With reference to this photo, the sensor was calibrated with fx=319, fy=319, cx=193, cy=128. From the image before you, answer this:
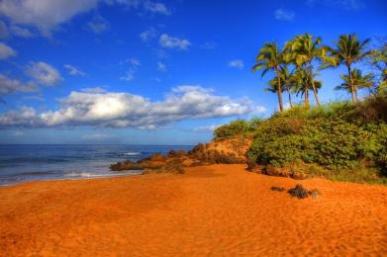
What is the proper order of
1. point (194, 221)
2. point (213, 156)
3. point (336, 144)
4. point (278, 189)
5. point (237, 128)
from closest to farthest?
point (194, 221)
point (278, 189)
point (336, 144)
point (213, 156)
point (237, 128)

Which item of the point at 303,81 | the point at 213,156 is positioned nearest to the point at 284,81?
the point at 303,81

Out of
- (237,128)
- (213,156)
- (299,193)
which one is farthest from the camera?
(237,128)

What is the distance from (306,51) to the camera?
36.3 meters

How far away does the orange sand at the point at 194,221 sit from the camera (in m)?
7.74

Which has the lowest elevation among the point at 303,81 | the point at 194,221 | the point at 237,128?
the point at 194,221

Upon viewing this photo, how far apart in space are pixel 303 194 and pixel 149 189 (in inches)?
271

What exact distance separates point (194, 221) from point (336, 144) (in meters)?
10.8

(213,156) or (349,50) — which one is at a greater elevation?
(349,50)

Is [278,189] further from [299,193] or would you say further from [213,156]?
[213,156]

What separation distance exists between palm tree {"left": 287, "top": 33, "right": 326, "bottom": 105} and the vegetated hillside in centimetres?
1589

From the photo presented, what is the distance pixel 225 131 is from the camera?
33750 millimetres

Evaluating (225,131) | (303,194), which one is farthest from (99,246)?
(225,131)

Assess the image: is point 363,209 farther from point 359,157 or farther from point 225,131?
point 225,131

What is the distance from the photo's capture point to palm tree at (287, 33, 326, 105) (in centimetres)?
3588
